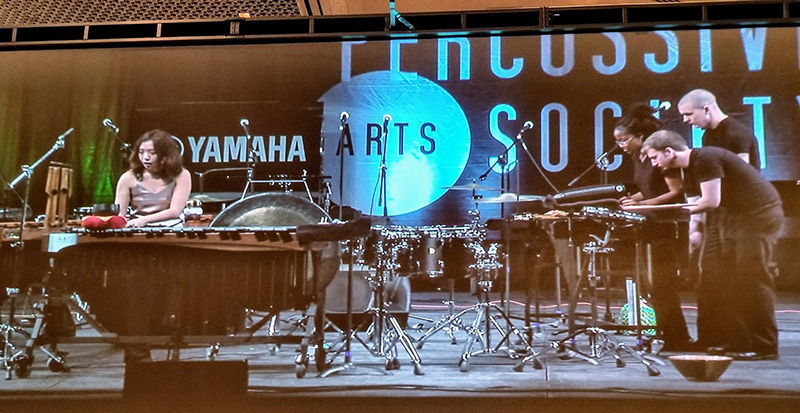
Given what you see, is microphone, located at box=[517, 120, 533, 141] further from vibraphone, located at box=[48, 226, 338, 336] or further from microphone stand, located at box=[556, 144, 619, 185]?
vibraphone, located at box=[48, 226, 338, 336]

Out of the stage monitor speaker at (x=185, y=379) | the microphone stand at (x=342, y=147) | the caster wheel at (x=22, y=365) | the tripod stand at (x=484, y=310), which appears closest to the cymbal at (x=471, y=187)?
the tripod stand at (x=484, y=310)

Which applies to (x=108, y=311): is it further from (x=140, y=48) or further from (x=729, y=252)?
(x=729, y=252)

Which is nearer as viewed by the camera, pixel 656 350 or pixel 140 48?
pixel 656 350

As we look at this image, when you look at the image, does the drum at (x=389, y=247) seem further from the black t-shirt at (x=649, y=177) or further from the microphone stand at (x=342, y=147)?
the black t-shirt at (x=649, y=177)

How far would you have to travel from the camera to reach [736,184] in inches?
133

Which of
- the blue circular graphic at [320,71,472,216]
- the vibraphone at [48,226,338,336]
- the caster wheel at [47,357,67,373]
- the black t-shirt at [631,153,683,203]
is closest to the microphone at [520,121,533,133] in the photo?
the blue circular graphic at [320,71,472,216]

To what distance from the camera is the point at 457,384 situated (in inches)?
129

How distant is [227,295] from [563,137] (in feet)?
7.28

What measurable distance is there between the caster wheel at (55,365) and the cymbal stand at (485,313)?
239 cm

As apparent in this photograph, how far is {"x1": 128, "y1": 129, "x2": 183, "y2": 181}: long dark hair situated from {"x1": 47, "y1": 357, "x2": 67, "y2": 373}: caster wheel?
1235 mm

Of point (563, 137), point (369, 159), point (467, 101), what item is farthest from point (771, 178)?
point (369, 159)

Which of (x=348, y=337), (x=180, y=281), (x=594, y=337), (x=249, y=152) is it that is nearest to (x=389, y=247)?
(x=348, y=337)

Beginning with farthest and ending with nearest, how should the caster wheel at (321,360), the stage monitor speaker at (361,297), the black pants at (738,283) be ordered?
the stage monitor speaker at (361,297)
the caster wheel at (321,360)
the black pants at (738,283)

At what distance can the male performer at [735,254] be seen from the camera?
10.8 feet
